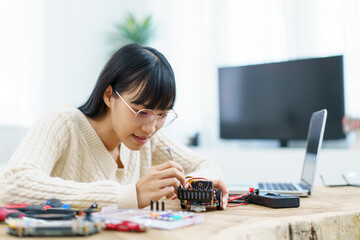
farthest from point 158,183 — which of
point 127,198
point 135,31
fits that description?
point 135,31

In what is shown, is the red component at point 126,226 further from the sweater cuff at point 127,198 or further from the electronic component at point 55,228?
the sweater cuff at point 127,198

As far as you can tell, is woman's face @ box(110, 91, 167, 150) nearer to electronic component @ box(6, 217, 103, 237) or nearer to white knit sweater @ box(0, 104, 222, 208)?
white knit sweater @ box(0, 104, 222, 208)

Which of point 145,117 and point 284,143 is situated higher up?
point 145,117

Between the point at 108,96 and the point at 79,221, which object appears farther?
the point at 108,96

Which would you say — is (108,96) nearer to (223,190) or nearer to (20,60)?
(223,190)

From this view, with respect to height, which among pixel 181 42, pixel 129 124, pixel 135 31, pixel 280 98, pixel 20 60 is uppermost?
pixel 135 31

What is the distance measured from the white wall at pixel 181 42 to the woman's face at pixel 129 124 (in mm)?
2542

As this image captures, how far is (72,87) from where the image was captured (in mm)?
4348

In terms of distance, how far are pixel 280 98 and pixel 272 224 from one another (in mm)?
2931

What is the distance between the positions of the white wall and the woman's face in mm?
2542

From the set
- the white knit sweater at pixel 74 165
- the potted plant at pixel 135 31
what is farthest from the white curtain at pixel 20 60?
the white knit sweater at pixel 74 165

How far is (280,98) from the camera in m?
3.59

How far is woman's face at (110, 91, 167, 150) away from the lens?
1.26 m

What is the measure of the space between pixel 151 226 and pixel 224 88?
328cm
